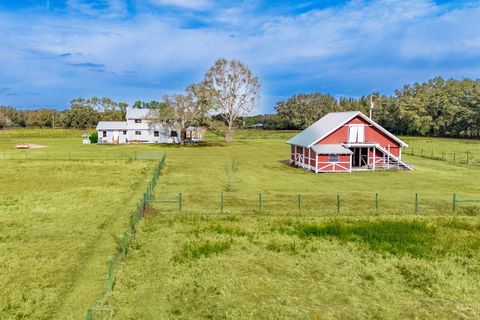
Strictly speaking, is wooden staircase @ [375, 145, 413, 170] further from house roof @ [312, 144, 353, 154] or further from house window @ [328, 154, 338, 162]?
house window @ [328, 154, 338, 162]

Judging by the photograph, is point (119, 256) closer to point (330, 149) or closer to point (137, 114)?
point (330, 149)

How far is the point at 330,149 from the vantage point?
35375mm

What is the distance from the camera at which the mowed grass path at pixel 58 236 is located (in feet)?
35.0

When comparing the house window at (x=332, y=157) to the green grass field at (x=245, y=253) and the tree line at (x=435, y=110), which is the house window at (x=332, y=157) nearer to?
Result: the green grass field at (x=245, y=253)

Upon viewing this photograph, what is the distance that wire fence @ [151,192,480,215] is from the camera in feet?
67.1

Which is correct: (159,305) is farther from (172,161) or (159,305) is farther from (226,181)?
(172,161)

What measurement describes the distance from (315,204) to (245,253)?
8652 mm

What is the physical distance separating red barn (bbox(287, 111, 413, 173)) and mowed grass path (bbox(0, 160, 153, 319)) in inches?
600

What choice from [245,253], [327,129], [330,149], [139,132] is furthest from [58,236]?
[139,132]

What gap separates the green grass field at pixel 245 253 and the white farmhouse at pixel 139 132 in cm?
4188

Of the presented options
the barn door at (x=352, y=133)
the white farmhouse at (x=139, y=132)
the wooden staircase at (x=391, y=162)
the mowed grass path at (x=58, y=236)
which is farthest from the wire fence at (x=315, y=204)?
the white farmhouse at (x=139, y=132)

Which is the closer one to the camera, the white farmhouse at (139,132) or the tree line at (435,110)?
the white farmhouse at (139,132)

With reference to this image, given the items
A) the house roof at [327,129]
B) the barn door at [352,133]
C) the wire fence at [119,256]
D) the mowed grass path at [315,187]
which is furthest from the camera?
the barn door at [352,133]

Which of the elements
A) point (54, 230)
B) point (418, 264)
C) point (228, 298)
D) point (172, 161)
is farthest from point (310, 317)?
point (172, 161)
